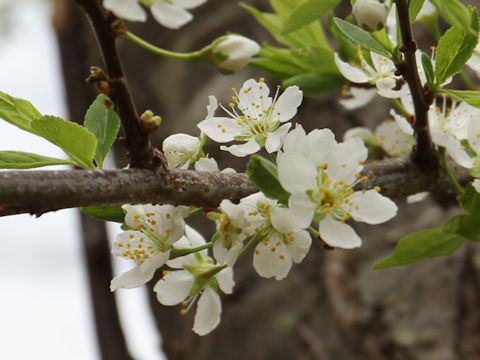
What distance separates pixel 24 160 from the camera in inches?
20.0

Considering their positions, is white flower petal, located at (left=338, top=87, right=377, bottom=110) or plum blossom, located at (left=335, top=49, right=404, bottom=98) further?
white flower petal, located at (left=338, top=87, right=377, bottom=110)

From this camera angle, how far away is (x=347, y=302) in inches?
46.3

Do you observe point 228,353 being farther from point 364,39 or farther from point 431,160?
point 364,39

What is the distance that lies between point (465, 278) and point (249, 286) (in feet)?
1.37

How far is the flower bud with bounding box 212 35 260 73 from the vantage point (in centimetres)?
60

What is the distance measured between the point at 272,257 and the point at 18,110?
0.80 feet

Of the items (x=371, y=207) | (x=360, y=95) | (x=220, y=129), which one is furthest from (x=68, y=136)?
(x=360, y=95)

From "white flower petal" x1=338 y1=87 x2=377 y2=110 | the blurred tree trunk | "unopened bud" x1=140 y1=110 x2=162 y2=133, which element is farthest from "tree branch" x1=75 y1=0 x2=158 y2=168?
the blurred tree trunk

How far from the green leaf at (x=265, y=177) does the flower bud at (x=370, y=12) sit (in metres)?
0.16

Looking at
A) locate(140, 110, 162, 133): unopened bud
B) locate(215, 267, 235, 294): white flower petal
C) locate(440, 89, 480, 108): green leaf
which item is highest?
locate(140, 110, 162, 133): unopened bud

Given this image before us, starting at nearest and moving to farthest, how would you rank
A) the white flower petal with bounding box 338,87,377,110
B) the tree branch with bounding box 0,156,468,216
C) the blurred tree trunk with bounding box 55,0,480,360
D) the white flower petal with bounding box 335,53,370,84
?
the tree branch with bounding box 0,156,468,216 < the white flower petal with bounding box 335,53,370,84 < the white flower petal with bounding box 338,87,377,110 < the blurred tree trunk with bounding box 55,0,480,360

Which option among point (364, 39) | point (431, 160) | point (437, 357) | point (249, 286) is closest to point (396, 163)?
point (431, 160)

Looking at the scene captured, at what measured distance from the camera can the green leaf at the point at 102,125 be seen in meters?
0.54

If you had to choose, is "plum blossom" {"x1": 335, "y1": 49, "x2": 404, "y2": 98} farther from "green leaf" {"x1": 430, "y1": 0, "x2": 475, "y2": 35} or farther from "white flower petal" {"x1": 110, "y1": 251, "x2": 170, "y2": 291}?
"white flower petal" {"x1": 110, "y1": 251, "x2": 170, "y2": 291}
